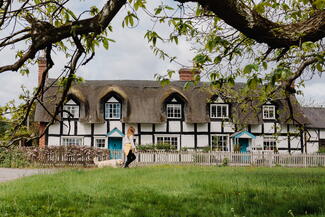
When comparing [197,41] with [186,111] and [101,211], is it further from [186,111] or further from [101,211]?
[186,111]

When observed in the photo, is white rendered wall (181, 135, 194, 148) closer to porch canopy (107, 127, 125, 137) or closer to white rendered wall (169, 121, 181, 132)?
white rendered wall (169, 121, 181, 132)

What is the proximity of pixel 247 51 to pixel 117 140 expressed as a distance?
2167 cm

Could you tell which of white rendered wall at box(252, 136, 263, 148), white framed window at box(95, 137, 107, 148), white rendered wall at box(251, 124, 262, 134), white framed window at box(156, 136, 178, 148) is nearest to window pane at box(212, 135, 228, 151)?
white rendered wall at box(251, 124, 262, 134)

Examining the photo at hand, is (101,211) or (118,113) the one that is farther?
(118,113)

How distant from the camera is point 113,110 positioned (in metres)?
28.2

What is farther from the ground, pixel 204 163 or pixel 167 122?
pixel 167 122

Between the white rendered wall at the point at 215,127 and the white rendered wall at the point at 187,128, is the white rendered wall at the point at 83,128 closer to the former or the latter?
the white rendered wall at the point at 187,128

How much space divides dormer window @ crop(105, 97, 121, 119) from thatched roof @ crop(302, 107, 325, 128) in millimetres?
17703

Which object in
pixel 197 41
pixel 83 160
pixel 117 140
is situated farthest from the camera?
pixel 117 140

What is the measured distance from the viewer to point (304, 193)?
6.80 metres

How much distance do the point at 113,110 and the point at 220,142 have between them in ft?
29.6

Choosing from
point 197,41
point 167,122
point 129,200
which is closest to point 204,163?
point 167,122

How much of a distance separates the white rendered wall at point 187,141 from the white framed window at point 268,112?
6.58 m

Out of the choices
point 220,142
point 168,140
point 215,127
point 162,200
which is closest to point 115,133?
point 168,140
